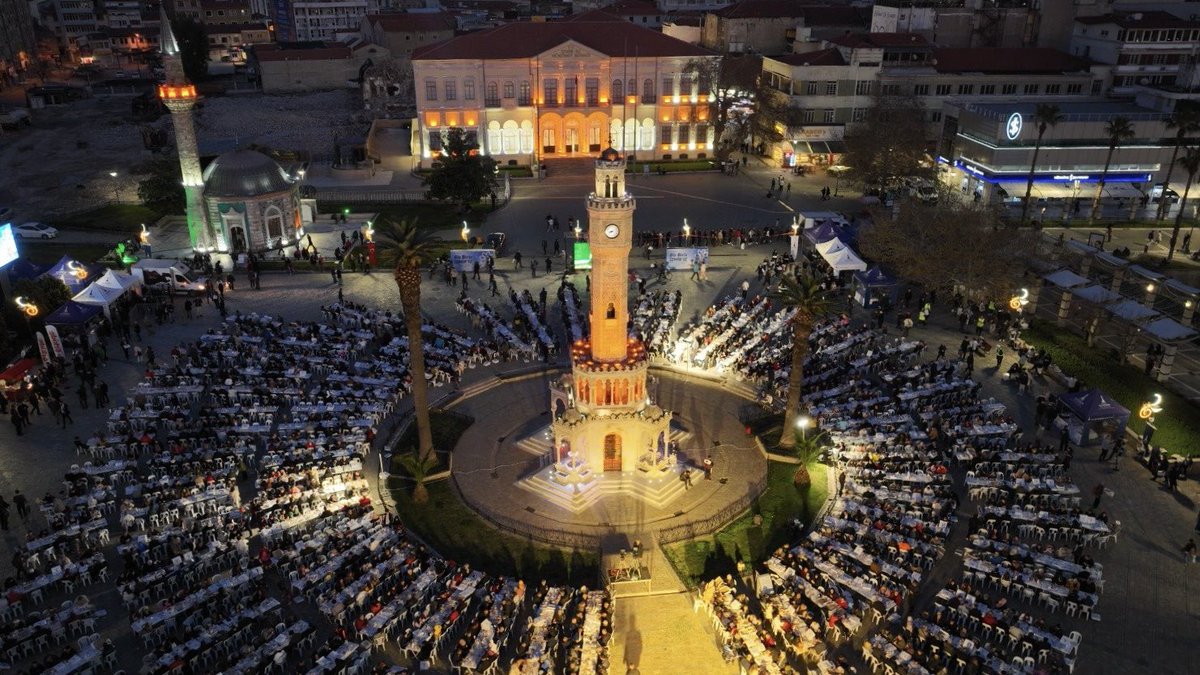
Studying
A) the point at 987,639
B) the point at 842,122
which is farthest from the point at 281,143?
the point at 987,639

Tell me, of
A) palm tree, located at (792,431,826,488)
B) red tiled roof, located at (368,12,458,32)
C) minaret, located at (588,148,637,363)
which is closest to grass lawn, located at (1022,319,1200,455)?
palm tree, located at (792,431,826,488)

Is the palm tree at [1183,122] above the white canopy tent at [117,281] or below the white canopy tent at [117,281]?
Result: above

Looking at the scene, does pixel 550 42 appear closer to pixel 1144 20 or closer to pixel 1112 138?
pixel 1112 138

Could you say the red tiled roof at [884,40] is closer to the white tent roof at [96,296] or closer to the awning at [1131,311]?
the awning at [1131,311]

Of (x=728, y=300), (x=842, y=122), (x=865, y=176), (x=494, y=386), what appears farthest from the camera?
(x=842, y=122)

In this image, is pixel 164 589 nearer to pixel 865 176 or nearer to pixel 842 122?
pixel 865 176

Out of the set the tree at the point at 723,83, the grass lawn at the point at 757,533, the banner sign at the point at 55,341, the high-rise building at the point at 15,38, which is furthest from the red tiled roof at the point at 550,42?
the high-rise building at the point at 15,38

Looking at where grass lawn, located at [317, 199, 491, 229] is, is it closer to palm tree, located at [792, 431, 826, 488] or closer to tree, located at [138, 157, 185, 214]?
tree, located at [138, 157, 185, 214]
